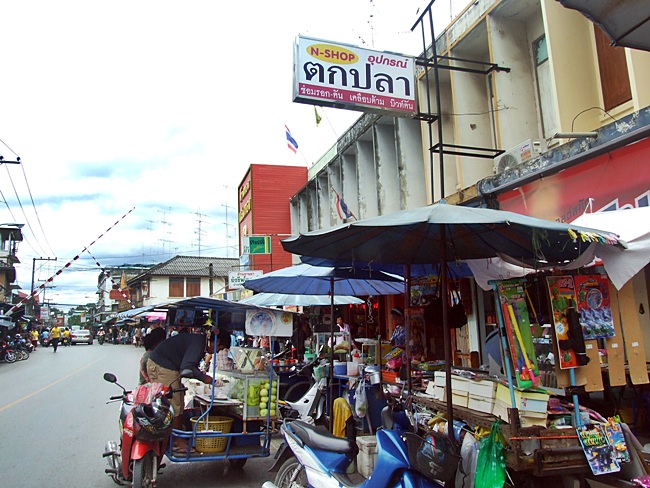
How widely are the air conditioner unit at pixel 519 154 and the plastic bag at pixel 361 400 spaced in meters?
4.38

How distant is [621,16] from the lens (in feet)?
11.0

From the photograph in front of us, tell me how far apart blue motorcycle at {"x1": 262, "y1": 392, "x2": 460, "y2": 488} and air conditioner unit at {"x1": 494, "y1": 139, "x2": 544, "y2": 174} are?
5.44m

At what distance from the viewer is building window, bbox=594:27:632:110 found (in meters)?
7.32

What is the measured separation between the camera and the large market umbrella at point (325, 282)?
7.30 metres

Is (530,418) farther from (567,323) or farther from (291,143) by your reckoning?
(291,143)

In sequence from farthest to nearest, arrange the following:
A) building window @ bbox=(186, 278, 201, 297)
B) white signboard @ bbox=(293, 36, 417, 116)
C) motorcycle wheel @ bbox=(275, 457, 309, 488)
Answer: building window @ bbox=(186, 278, 201, 297) < white signboard @ bbox=(293, 36, 417, 116) < motorcycle wheel @ bbox=(275, 457, 309, 488)

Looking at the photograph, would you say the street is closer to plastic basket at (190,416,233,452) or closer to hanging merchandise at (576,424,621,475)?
plastic basket at (190,416,233,452)

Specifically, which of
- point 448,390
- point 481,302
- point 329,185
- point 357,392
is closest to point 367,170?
point 329,185

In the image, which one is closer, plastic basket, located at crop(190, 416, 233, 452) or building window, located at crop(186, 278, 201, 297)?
plastic basket, located at crop(190, 416, 233, 452)

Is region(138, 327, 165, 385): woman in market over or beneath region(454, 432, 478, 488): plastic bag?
over

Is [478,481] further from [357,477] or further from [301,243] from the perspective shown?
[301,243]

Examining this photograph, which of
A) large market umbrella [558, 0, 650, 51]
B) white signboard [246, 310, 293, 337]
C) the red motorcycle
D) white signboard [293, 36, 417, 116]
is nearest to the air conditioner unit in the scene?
white signboard [293, 36, 417, 116]

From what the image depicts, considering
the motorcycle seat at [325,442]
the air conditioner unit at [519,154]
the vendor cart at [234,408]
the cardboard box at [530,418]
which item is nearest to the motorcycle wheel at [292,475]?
the motorcycle seat at [325,442]

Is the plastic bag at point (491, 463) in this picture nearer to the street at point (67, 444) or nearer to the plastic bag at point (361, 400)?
the street at point (67, 444)
